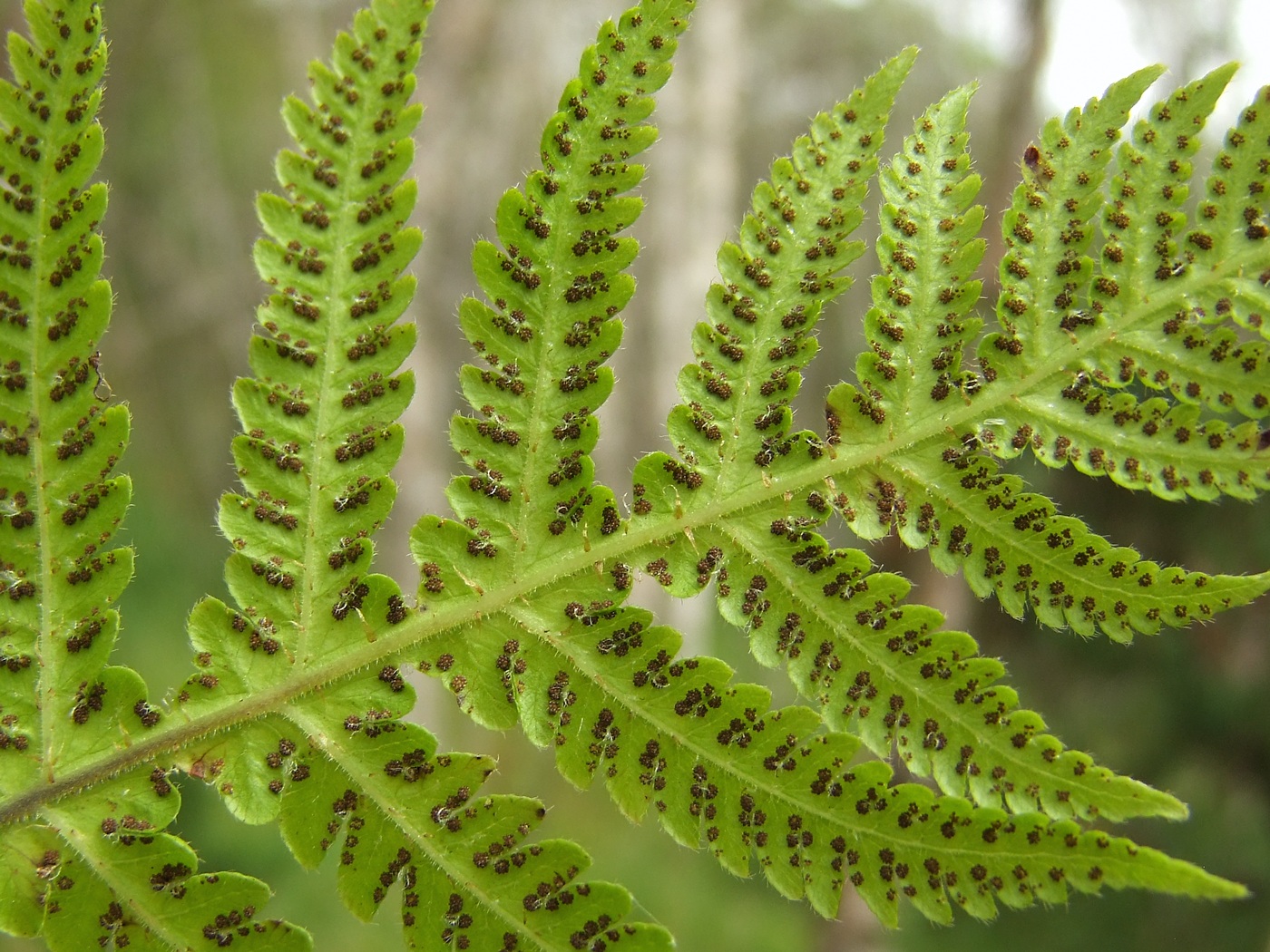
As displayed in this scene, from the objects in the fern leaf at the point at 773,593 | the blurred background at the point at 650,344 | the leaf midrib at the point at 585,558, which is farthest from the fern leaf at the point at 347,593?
the blurred background at the point at 650,344

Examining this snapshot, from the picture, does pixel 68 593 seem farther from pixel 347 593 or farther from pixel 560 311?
pixel 560 311

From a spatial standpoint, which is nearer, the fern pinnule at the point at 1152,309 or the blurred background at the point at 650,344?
the fern pinnule at the point at 1152,309

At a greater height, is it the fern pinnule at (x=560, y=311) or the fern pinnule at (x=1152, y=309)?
the fern pinnule at (x=1152, y=309)

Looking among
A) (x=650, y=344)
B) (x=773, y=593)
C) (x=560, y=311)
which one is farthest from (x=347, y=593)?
(x=650, y=344)

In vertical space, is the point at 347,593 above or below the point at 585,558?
below

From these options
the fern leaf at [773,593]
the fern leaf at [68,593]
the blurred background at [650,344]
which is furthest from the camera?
the blurred background at [650,344]

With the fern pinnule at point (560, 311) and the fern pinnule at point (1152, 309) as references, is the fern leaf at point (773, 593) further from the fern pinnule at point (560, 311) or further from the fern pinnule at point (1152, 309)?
the fern pinnule at point (1152, 309)

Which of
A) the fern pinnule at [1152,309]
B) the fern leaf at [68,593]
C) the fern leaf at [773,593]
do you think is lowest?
the fern leaf at [68,593]
